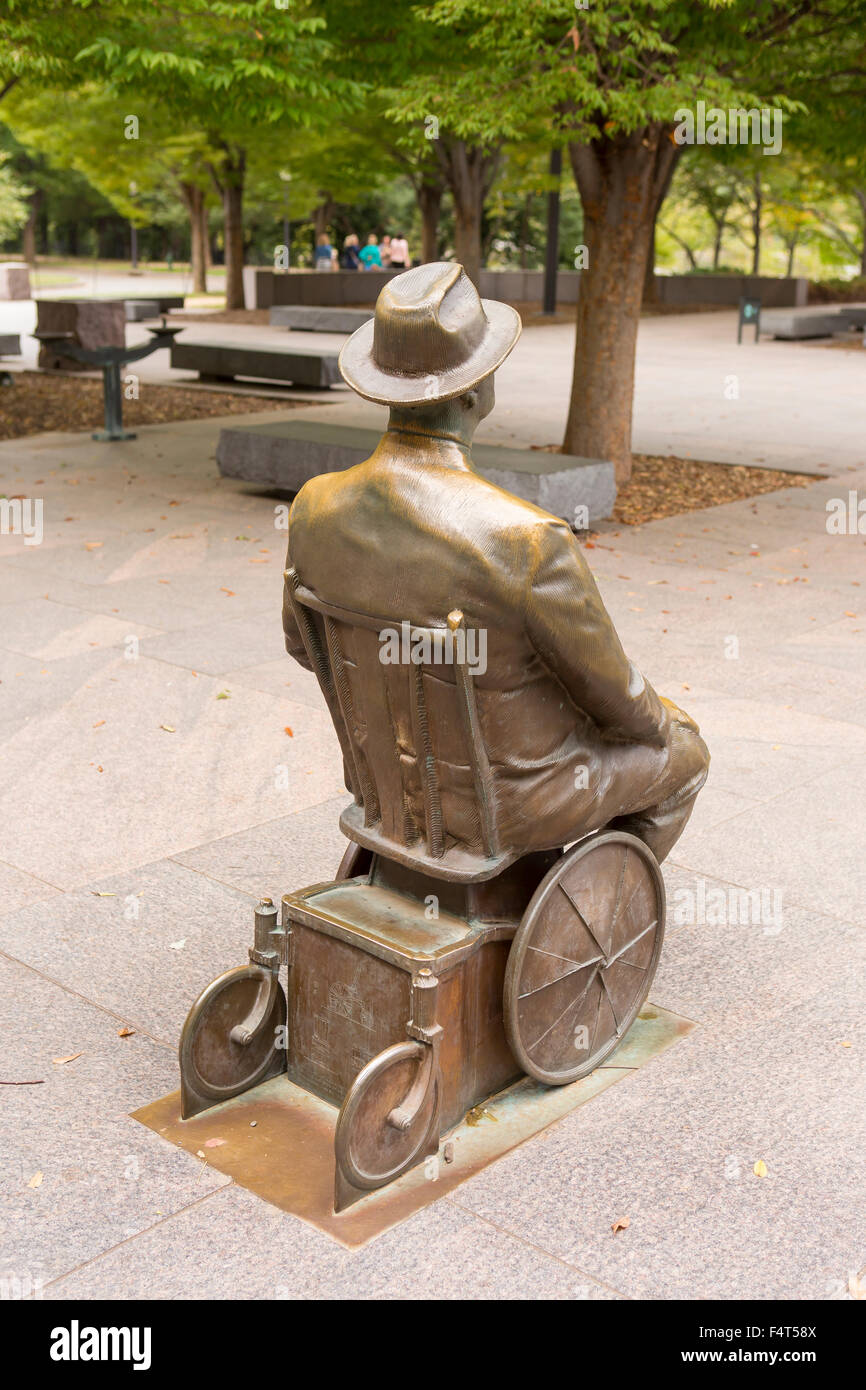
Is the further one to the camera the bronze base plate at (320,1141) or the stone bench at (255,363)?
the stone bench at (255,363)

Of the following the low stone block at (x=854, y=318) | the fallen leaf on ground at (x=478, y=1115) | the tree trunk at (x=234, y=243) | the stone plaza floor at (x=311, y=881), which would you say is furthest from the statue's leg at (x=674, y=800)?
the tree trunk at (x=234, y=243)

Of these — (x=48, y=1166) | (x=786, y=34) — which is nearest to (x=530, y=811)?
(x=48, y=1166)

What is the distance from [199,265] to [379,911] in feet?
139

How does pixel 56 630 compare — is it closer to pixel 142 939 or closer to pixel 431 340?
pixel 142 939

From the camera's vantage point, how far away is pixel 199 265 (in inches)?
1706

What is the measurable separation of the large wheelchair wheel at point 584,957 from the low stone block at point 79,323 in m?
19.1

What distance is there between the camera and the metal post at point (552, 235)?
97.5ft

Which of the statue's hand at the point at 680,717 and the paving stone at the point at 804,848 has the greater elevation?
the statue's hand at the point at 680,717

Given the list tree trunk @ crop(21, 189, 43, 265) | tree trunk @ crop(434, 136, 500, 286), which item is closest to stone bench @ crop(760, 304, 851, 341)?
tree trunk @ crop(434, 136, 500, 286)

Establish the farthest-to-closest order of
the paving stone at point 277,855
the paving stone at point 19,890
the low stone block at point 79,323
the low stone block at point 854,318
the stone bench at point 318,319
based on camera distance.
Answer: the low stone block at point 854,318 → the stone bench at point 318,319 → the low stone block at point 79,323 → the paving stone at point 277,855 → the paving stone at point 19,890

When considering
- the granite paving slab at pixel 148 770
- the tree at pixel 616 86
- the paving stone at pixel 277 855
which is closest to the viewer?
the paving stone at pixel 277 855

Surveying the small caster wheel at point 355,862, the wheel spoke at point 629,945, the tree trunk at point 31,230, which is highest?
the tree trunk at point 31,230

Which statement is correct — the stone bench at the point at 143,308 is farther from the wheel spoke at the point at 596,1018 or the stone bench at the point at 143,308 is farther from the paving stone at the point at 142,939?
the wheel spoke at the point at 596,1018

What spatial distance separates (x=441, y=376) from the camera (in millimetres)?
3266
